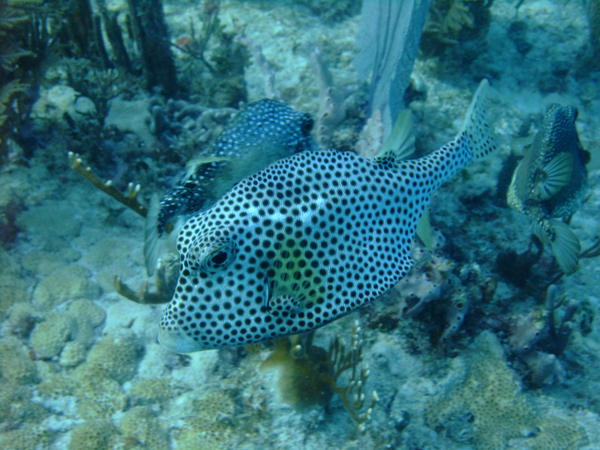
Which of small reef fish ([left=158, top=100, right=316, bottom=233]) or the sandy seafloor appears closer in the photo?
small reef fish ([left=158, top=100, right=316, bottom=233])

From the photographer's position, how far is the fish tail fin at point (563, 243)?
3.85 meters

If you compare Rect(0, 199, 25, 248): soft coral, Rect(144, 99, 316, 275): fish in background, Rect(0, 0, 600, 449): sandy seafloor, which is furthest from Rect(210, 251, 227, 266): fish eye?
Rect(0, 199, 25, 248): soft coral

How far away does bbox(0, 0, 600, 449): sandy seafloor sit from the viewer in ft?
10.7

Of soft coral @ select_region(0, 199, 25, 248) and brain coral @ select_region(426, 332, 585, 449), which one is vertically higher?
soft coral @ select_region(0, 199, 25, 248)

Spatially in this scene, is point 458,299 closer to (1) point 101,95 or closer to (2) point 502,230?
(2) point 502,230

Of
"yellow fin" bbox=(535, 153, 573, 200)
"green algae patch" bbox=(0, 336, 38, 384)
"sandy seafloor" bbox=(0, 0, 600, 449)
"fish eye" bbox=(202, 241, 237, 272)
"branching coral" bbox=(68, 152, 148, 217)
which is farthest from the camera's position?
"branching coral" bbox=(68, 152, 148, 217)

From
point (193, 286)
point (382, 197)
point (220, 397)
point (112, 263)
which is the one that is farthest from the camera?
point (112, 263)

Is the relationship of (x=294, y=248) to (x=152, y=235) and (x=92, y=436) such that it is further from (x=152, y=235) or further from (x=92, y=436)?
(x=92, y=436)

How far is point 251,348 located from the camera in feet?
11.9

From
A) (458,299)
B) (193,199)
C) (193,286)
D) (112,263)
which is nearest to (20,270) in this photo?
(112,263)

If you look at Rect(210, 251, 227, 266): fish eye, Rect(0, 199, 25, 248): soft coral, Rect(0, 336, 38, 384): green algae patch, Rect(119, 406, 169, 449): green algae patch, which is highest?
Rect(210, 251, 227, 266): fish eye

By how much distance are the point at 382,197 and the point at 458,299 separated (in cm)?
176

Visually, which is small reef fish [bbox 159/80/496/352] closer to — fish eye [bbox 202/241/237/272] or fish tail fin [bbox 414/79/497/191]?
fish eye [bbox 202/241/237/272]

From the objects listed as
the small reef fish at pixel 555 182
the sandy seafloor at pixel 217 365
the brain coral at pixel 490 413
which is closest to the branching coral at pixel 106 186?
the sandy seafloor at pixel 217 365
